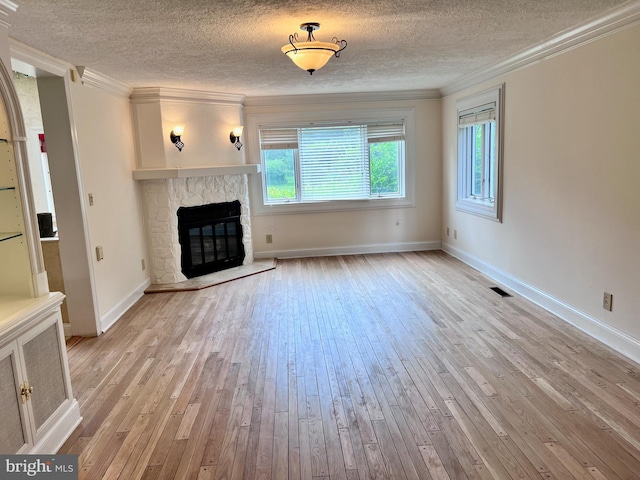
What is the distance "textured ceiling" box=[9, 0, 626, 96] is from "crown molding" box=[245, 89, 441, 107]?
1.58m

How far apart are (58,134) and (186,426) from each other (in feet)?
8.67

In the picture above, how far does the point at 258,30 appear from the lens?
302cm

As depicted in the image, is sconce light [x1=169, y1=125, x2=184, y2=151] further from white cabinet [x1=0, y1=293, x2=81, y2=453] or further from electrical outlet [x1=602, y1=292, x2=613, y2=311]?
electrical outlet [x1=602, y1=292, x2=613, y2=311]

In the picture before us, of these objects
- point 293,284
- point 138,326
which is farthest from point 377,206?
point 138,326

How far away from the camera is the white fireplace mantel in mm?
5121

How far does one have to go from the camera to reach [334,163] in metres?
6.65

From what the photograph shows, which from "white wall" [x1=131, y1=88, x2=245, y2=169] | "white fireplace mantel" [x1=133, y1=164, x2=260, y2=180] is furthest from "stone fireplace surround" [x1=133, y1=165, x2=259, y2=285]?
"white wall" [x1=131, y1=88, x2=245, y2=169]

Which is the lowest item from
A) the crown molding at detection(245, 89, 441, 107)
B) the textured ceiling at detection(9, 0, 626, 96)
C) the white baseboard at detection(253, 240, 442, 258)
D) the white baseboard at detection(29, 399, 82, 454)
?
the white baseboard at detection(29, 399, 82, 454)

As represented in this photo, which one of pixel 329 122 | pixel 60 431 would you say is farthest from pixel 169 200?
pixel 60 431

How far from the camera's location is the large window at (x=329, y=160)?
6531mm

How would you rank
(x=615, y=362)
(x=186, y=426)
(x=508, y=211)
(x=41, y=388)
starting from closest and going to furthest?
1. (x=41, y=388)
2. (x=186, y=426)
3. (x=615, y=362)
4. (x=508, y=211)

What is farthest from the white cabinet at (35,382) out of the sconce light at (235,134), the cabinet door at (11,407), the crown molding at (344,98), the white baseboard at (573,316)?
the crown molding at (344,98)

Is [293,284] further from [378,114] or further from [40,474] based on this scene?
[40,474]

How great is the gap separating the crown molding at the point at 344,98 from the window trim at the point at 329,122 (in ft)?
0.48
